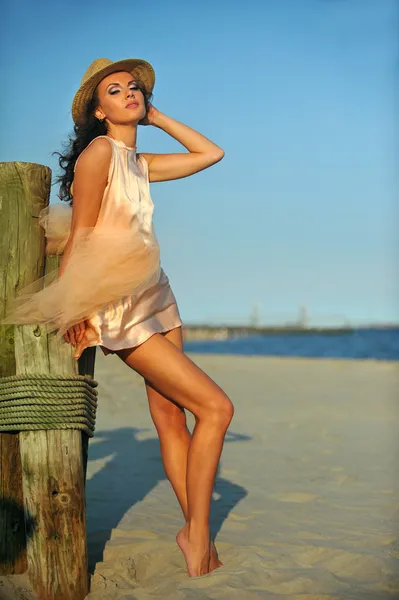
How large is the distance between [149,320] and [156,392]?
0.44 metres

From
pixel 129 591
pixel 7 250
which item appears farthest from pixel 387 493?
pixel 7 250

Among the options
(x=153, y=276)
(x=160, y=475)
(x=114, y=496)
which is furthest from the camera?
(x=160, y=475)

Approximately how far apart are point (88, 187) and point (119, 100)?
1.65 ft

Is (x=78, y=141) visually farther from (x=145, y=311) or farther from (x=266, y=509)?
(x=266, y=509)

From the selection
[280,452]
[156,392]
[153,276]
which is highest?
[153,276]

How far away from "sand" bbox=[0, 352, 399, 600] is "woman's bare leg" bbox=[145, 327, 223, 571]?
0.37m

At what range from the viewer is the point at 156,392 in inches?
143

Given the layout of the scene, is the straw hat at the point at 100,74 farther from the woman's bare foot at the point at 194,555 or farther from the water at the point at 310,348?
the water at the point at 310,348

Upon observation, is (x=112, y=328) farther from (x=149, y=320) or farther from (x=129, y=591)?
(x=129, y=591)

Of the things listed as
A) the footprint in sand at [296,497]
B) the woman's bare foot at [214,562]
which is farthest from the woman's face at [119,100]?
the footprint in sand at [296,497]

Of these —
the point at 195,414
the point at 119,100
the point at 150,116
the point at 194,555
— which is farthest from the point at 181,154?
the point at 194,555

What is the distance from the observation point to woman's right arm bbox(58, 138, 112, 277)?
3258mm

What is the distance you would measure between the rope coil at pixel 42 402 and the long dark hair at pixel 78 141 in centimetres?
88

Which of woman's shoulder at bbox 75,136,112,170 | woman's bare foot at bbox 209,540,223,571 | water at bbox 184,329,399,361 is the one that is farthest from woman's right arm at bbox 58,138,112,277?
water at bbox 184,329,399,361
